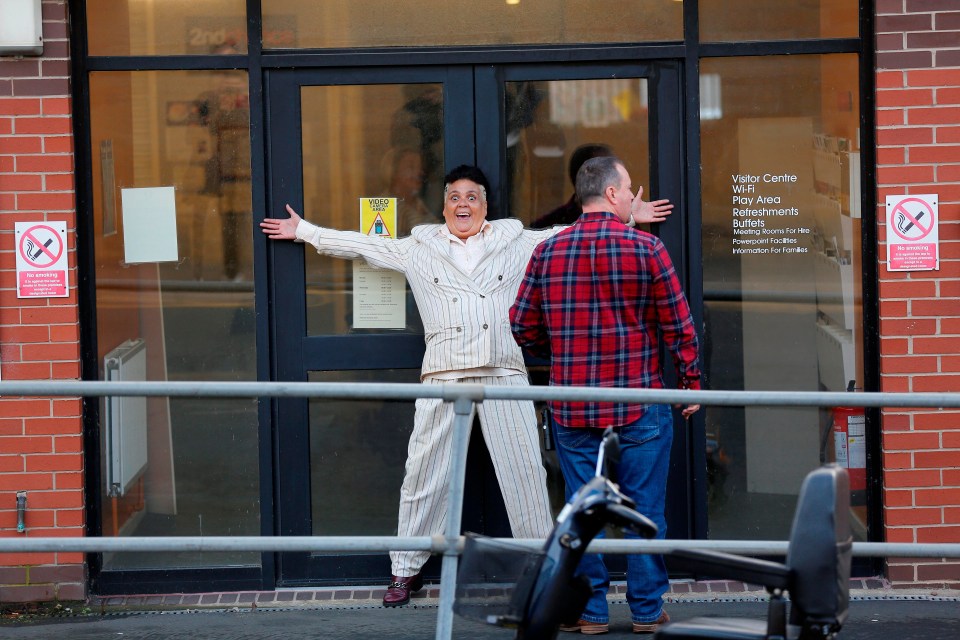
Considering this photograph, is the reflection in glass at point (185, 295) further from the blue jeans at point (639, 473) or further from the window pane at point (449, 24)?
the blue jeans at point (639, 473)

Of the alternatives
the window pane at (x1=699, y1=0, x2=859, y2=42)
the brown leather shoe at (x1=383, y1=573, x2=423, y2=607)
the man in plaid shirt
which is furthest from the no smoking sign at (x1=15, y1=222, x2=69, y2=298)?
the window pane at (x1=699, y1=0, x2=859, y2=42)

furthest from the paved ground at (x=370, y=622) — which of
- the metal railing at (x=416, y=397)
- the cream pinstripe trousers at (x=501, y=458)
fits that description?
the metal railing at (x=416, y=397)

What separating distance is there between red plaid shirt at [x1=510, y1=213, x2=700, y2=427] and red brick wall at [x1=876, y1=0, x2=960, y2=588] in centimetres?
125

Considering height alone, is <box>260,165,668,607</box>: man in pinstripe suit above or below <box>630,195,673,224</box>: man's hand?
below

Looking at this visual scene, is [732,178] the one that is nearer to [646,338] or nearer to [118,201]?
[646,338]

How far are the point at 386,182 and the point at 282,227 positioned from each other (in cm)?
51

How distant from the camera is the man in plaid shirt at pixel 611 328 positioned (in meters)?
5.16

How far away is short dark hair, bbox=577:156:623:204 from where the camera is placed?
5297mm

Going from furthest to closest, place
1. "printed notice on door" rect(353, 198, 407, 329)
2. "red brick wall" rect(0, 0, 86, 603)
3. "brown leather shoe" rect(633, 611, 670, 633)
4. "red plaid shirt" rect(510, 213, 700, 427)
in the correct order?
1. "printed notice on door" rect(353, 198, 407, 329)
2. "red brick wall" rect(0, 0, 86, 603)
3. "brown leather shoe" rect(633, 611, 670, 633)
4. "red plaid shirt" rect(510, 213, 700, 427)

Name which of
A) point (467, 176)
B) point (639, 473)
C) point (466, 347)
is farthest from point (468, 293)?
point (639, 473)

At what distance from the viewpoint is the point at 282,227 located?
6023mm

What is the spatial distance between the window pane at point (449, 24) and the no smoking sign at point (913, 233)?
55.3 inches

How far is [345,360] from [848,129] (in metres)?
2.46

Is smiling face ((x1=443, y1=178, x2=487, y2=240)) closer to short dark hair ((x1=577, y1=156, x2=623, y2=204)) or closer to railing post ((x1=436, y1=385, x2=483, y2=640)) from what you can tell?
short dark hair ((x1=577, y1=156, x2=623, y2=204))
